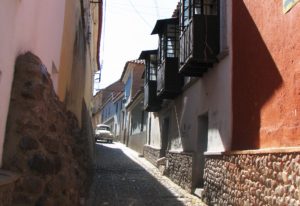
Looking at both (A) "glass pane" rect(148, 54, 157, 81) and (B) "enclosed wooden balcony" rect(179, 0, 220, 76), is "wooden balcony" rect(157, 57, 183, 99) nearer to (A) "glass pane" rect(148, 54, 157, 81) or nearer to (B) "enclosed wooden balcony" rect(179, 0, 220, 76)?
(B) "enclosed wooden balcony" rect(179, 0, 220, 76)

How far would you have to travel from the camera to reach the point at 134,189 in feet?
41.5

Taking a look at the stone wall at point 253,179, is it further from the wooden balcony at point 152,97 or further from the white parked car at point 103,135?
the white parked car at point 103,135

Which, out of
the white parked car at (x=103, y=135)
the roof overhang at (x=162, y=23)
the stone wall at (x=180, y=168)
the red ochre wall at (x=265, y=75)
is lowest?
the stone wall at (x=180, y=168)

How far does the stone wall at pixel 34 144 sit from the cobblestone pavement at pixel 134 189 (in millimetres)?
4562

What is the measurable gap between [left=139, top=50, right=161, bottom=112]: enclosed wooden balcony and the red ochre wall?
10.2 meters

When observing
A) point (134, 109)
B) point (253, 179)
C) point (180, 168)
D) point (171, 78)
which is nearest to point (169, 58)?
point (171, 78)

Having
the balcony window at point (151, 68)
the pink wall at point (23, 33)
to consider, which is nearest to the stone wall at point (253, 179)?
the pink wall at point (23, 33)

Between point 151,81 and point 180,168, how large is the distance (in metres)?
6.74

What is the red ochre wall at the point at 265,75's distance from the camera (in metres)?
6.70

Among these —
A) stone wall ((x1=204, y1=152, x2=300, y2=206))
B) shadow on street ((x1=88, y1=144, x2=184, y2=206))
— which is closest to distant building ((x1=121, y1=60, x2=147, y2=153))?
shadow on street ((x1=88, y1=144, x2=184, y2=206))

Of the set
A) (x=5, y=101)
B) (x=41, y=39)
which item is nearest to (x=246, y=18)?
(x=41, y=39)

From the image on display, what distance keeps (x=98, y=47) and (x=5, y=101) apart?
1937 centimetres

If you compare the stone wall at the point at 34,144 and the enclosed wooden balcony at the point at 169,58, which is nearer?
Result: the stone wall at the point at 34,144

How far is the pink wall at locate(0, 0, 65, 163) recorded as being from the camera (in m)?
4.76
